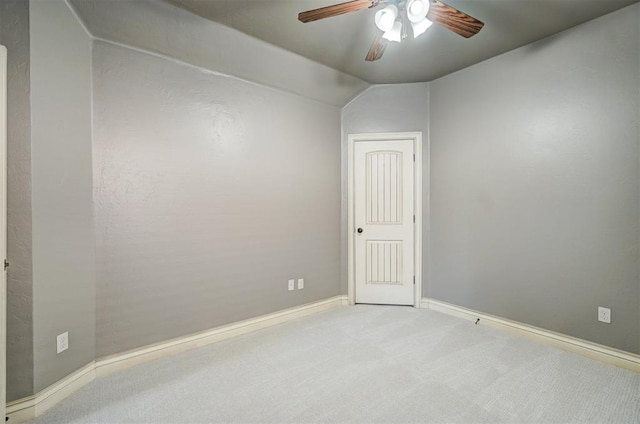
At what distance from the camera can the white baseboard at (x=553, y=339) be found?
209 centimetres

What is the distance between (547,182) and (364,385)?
2.24 metres

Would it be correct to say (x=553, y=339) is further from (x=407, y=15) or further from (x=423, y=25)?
(x=407, y=15)

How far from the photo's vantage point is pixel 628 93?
2061 mm

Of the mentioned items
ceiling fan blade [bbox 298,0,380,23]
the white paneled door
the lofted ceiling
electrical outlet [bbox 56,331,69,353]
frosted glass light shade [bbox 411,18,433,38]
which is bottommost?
electrical outlet [bbox 56,331,69,353]

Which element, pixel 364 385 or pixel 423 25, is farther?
pixel 364 385

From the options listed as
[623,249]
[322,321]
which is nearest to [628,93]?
[623,249]

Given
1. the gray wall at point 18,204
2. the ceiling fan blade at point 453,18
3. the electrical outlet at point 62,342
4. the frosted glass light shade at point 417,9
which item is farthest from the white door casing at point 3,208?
the ceiling fan blade at point 453,18

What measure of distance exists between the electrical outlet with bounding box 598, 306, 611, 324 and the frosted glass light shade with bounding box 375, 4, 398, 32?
2581 millimetres

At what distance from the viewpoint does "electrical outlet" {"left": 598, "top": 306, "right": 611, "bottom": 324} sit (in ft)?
7.07

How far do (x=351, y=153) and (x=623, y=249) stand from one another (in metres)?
2.48

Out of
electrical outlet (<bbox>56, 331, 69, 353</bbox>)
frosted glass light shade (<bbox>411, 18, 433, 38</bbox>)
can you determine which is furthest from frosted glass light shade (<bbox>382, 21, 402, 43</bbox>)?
electrical outlet (<bbox>56, 331, 69, 353</bbox>)

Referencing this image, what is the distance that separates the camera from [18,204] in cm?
157

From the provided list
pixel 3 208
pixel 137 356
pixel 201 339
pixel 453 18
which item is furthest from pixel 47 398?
pixel 453 18

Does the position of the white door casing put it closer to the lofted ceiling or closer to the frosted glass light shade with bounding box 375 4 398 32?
the lofted ceiling
